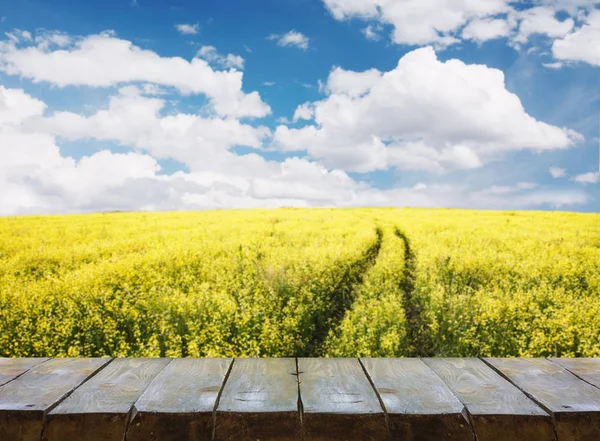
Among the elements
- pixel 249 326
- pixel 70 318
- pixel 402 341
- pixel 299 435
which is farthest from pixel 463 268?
pixel 299 435

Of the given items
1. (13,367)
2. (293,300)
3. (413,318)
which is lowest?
(413,318)

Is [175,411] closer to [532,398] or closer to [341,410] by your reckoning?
[341,410]

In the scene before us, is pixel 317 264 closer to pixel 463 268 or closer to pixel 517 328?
pixel 463 268

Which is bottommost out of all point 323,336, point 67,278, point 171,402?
point 323,336

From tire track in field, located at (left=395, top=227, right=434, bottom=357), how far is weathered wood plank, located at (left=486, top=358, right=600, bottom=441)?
3.75 m

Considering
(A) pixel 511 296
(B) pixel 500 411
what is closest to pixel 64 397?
(B) pixel 500 411

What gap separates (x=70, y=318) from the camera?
668 cm

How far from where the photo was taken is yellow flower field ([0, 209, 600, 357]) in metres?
6.29

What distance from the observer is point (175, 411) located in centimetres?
208

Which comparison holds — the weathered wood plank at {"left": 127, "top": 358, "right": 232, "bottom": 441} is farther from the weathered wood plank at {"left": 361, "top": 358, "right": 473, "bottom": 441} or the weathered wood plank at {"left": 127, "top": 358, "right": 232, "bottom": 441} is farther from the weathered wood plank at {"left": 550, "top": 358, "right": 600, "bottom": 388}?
the weathered wood plank at {"left": 550, "top": 358, "right": 600, "bottom": 388}

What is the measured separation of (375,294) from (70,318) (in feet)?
17.6

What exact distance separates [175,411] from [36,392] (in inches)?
32.9

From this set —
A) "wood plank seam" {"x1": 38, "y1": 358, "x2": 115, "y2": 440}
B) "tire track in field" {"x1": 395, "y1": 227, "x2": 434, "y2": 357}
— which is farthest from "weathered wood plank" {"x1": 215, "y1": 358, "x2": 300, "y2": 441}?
"tire track in field" {"x1": 395, "y1": 227, "x2": 434, "y2": 357}

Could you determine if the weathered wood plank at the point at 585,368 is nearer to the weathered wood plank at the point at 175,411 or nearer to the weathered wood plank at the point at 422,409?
the weathered wood plank at the point at 422,409
